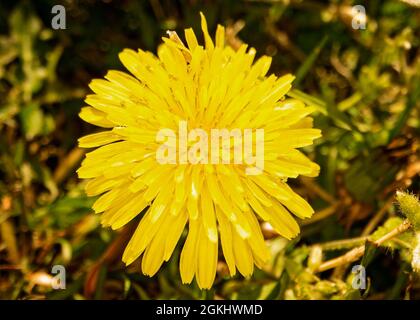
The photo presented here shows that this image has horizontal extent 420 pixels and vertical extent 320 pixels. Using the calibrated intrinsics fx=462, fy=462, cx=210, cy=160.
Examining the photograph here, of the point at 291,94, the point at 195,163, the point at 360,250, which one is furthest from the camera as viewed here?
the point at 291,94

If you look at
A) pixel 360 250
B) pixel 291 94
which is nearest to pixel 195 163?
pixel 291 94

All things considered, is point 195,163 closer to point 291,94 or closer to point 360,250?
point 291,94

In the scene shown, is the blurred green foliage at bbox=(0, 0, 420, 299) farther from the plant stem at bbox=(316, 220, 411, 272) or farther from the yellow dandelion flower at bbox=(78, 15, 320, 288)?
the yellow dandelion flower at bbox=(78, 15, 320, 288)

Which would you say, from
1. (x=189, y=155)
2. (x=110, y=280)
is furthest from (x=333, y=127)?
(x=110, y=280)

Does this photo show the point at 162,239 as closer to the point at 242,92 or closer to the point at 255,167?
the point at 255,167

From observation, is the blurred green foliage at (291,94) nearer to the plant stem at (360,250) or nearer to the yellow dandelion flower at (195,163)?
the plant stem at (360,250)

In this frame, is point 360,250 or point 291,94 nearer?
point 360,250

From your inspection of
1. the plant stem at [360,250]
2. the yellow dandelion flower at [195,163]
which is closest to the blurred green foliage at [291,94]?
the plant stem at [360,250]
